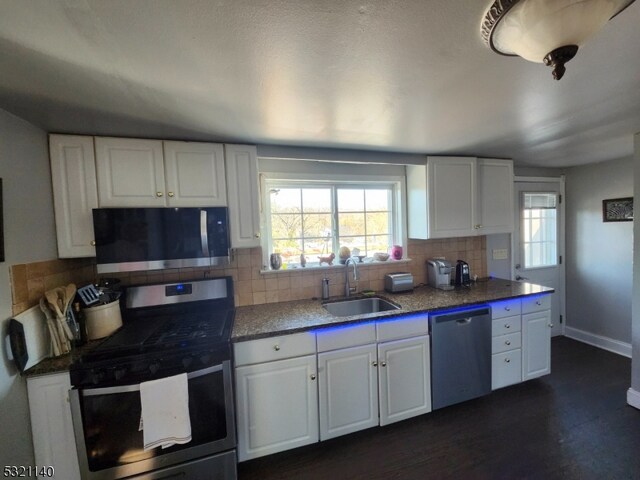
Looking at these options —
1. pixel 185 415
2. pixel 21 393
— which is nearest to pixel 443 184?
pixel 185 415

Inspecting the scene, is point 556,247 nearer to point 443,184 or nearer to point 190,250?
point 443,184

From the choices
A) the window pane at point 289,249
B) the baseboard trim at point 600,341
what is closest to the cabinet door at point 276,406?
the window pane at point 289,249

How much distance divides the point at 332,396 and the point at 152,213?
1722 mm

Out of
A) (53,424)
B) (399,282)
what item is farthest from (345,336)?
(53,424)

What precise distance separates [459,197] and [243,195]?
6.71 ft

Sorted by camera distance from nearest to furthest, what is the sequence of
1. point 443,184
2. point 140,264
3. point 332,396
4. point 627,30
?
point 627,30
point 140,264
point 332,396
point 443,184

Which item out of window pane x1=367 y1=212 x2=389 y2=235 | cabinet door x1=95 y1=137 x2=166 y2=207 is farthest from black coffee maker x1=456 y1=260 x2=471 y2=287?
cabinet door x1=95 y1=137 x2=166 y2=207

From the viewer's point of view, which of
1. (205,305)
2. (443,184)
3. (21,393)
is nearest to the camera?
(21,393)

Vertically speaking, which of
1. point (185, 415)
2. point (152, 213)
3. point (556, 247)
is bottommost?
point (185, 415)

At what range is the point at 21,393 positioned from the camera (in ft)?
4.40

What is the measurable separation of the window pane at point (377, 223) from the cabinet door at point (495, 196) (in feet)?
3.05

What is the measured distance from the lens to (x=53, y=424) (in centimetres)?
141

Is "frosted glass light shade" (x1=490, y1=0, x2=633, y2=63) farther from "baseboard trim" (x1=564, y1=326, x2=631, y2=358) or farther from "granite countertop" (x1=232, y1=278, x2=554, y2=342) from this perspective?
"baseboard trim" (x1=564, y1=326, x2=631, y2=358)

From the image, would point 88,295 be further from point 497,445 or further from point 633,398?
point 633,398
